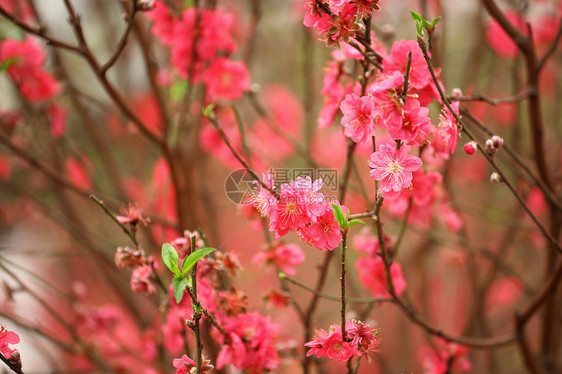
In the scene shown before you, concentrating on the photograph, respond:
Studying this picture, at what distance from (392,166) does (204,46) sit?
2.49 feet

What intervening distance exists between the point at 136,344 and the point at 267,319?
5.34 ft

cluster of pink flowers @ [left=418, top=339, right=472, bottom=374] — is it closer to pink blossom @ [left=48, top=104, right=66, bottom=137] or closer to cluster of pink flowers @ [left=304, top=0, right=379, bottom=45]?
cluster of pink flowers @ [left=304, top=0, right=379, bottom=45]

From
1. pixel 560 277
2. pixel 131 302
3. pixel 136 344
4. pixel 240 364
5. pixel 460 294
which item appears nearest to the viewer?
pixel 240 364

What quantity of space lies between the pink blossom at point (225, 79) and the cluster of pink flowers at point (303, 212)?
637 millimetres

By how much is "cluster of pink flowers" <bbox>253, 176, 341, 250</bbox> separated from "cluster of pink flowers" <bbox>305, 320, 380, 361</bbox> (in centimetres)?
14

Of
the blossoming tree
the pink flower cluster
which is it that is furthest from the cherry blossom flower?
the pink flower cluster

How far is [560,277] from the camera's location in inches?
41.5

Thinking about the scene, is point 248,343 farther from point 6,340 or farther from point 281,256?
point 6,340

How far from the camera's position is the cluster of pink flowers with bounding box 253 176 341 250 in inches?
29.9

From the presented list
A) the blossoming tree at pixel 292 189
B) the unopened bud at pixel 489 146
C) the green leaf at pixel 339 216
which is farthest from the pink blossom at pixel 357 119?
the unopened bud at pixel 489 146

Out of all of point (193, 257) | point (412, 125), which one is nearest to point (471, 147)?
point (412, 125)

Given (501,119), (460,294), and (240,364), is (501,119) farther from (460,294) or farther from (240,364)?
(240,364)

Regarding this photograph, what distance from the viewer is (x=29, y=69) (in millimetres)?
1510

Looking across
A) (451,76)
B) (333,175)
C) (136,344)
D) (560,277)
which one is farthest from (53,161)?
(451,76)
